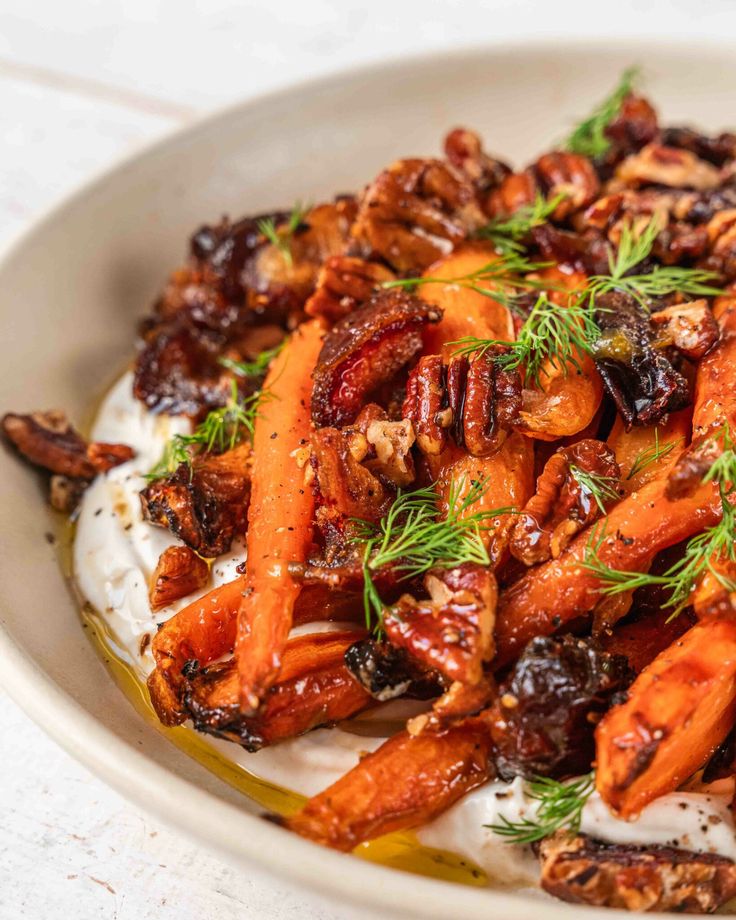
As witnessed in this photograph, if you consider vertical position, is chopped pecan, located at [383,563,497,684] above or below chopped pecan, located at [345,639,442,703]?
above

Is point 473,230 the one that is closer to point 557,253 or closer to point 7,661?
point 557,253

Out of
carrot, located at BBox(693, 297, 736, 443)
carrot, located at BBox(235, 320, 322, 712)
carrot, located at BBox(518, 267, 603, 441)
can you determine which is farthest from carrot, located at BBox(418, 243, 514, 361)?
carrot, located at BBox(693, 297, 736, 443)


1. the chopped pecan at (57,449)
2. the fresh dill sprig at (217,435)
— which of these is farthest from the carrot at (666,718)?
the chopped pecan at (57,449)

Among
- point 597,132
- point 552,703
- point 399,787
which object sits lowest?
point 399,787

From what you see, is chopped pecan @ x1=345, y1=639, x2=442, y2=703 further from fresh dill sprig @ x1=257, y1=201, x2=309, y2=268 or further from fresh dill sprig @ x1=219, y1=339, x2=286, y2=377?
fresh dill sprig @ x1=257, y1=201, x2=309, y2=268

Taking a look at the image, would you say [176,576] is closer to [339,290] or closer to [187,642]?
[187,642]

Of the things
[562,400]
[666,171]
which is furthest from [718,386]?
[666,171]

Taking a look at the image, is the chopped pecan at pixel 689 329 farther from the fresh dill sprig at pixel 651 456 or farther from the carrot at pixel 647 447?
the fresh dill sprig at pixel 651 456
